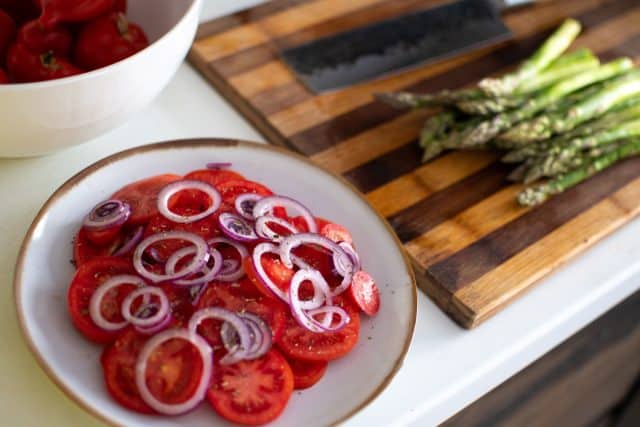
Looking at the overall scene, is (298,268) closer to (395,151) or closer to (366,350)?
(366,350)

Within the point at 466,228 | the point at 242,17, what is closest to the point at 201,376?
the point at 466,228

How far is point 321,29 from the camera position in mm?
1578

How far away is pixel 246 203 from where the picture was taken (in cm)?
105

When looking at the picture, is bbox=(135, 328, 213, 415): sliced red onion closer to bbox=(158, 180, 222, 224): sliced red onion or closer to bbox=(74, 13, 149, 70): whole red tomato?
bbox=(158, 180, 222, 224): sliced red onion

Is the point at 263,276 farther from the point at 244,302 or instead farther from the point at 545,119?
the point at 545,119

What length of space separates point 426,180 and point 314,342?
455 mm

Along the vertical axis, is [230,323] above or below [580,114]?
above

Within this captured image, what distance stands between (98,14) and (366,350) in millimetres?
608

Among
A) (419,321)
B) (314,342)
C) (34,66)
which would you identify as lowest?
(419,321)

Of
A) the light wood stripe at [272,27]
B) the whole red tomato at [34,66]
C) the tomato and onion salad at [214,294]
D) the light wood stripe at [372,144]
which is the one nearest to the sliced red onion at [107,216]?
the tomato and onion salad at [214,294]

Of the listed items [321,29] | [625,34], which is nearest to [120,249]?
[321,29]

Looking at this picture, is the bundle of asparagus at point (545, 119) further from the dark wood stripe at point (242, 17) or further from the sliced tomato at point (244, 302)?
the sliced tomato at point (244, 302)

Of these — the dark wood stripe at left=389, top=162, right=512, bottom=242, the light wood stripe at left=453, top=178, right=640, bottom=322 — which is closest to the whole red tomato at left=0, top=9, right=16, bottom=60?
the dark wood stripe at left=389, top=162, right=512, bottom=242

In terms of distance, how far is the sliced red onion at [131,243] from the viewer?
998 mm
